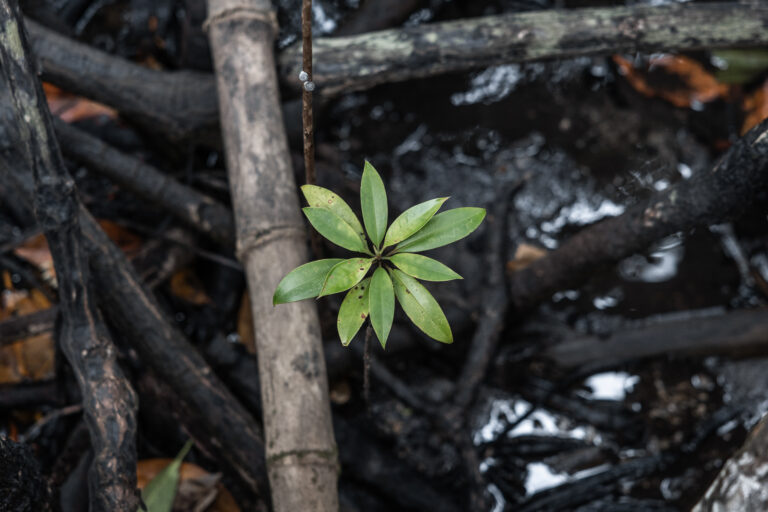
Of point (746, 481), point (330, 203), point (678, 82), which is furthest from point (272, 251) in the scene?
point (678, 82)

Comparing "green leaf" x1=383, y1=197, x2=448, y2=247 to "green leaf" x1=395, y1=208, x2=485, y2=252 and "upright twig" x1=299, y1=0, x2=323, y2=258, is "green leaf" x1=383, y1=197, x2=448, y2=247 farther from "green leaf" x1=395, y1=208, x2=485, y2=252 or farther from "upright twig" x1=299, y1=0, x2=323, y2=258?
"upright twig" x1=299, y1=0, x2=323, y2=258

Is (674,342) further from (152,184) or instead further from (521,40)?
(152,184)

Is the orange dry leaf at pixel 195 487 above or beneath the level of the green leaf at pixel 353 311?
beneath

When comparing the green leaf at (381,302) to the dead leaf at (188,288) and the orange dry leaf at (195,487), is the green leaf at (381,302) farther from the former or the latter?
the dead leaf at (188,288)

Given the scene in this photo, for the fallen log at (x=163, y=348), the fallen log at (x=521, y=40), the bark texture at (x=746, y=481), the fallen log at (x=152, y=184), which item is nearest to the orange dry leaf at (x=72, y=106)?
the fallen log at (x=152, y=184)

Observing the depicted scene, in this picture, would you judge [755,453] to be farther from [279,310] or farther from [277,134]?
[277,134]

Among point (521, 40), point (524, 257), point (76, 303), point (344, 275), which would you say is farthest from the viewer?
point (524, 257)
